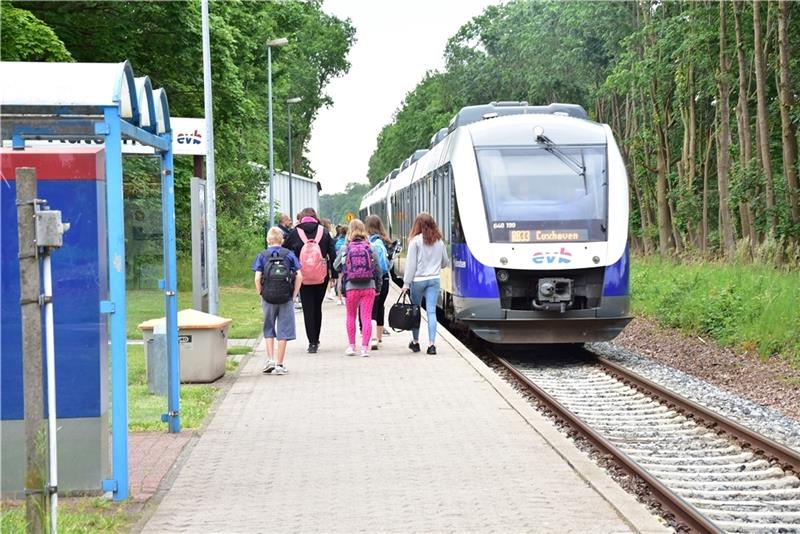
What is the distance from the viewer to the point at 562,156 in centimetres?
1620

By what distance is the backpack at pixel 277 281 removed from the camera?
13539mm

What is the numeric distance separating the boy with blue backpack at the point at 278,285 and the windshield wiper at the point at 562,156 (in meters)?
4.13

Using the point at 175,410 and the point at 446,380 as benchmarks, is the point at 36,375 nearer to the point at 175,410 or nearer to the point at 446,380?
the point at 175,410

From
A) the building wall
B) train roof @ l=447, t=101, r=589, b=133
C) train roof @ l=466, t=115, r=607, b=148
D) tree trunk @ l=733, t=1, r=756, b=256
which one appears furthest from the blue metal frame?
the building wall

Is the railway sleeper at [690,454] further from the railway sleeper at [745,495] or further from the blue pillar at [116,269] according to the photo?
the blue pillar at [116,269]

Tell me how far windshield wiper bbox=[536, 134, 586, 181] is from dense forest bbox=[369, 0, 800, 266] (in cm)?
809

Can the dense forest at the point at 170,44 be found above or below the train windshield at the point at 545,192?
above

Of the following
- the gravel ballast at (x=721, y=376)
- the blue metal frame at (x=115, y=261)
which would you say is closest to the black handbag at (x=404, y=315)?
the gravel ballast at (x=721, y=376)

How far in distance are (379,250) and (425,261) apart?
1.10 metres

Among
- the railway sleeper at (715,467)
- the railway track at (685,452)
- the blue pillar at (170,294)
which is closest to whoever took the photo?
the railway track at (685,452)

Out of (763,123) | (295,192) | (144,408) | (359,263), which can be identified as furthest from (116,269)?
(295,192)

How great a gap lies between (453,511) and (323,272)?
9.07m

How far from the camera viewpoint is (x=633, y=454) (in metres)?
9.86

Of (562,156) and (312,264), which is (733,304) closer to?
(562,156)
